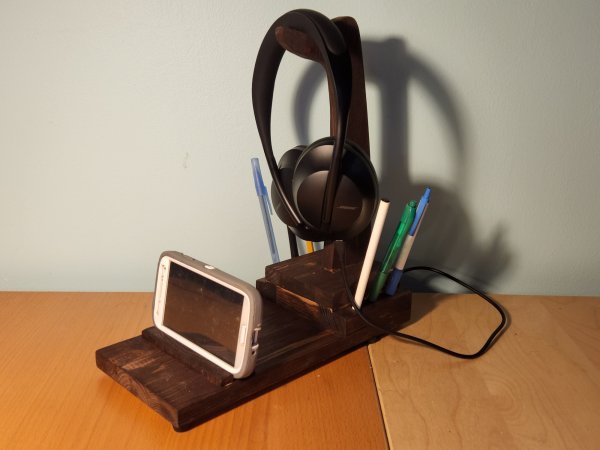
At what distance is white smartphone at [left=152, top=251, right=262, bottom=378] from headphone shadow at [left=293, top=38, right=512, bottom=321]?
10.9 inches

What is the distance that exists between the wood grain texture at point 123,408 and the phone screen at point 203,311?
0.07 metres

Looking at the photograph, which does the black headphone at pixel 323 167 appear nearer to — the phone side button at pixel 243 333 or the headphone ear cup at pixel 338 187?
the headphone ear cup at pixel 338 187

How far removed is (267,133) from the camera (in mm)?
698

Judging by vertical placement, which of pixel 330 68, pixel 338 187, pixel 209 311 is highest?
pixel 330 68

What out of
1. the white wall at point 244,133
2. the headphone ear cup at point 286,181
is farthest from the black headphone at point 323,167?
the white wall at point 244,133

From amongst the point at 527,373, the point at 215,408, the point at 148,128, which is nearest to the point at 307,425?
the point at 215,408

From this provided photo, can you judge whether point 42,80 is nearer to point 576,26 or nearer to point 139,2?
point 139,2

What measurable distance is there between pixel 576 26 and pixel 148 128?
1.81 ft

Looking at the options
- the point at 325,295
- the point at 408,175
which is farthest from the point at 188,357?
the point at 408,175

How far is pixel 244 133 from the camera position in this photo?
32.3 inches

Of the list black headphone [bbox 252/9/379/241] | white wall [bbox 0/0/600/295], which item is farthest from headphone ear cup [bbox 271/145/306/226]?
white wall [bbox 0/0/600/295]

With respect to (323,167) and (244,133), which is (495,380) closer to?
(323,167)

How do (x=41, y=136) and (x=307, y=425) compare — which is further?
(x=41, y=136)

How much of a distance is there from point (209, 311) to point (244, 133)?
0.96 ft
